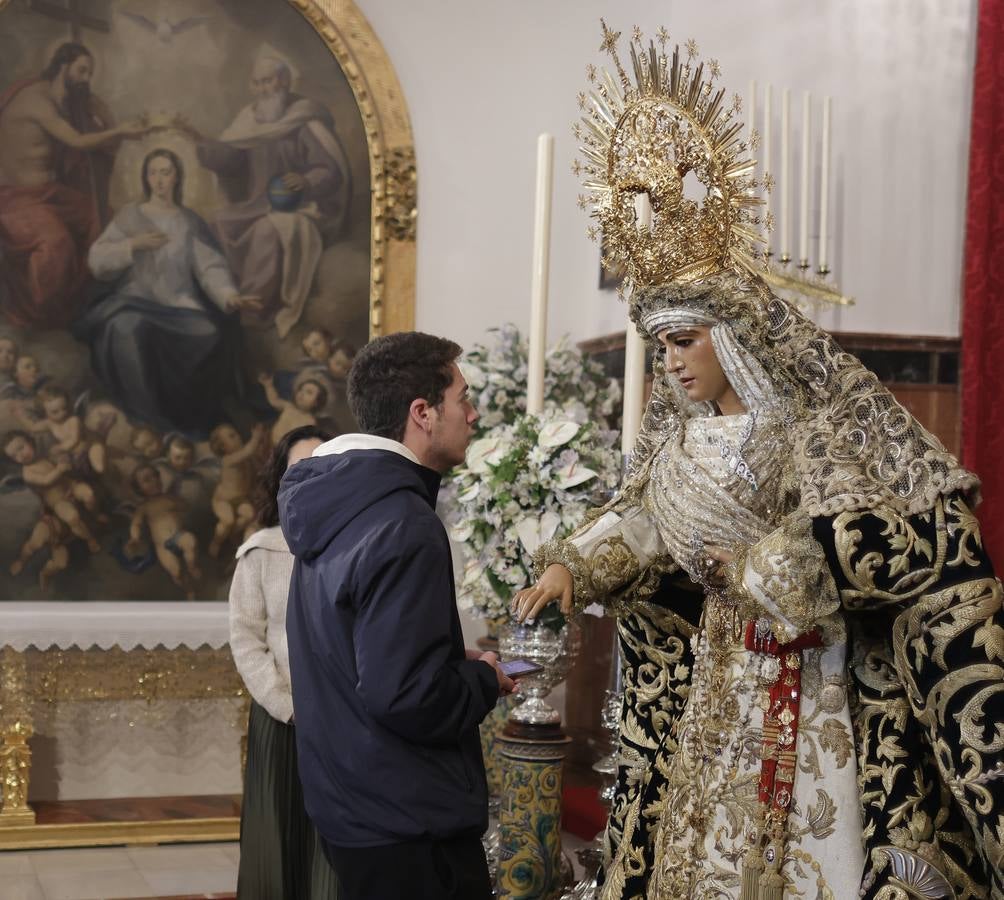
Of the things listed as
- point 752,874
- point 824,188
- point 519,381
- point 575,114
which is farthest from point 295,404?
point 752,874

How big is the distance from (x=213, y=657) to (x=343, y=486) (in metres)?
4.24

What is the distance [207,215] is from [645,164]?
414 cm

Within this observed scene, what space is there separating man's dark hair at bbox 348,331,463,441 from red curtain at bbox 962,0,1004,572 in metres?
3.06

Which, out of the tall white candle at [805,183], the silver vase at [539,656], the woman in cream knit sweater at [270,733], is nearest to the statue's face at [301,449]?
the woman in cream knit sweater at [270,733]

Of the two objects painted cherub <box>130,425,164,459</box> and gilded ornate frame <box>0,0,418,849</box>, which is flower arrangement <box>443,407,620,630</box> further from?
painted cherub <box>130,425,164,459</box>

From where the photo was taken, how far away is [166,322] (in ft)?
22.5

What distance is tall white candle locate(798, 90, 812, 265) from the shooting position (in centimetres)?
541

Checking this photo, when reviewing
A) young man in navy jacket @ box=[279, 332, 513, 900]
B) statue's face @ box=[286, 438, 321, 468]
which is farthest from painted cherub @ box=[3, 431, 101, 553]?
young man in navy jacket @ box=[279, 332, 513, 900]

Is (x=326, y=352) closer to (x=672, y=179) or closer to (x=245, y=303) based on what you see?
(x=245, y=303)

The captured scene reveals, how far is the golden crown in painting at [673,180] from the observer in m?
3.18

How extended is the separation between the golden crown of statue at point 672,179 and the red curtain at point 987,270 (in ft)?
7.57

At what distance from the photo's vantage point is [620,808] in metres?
3.52

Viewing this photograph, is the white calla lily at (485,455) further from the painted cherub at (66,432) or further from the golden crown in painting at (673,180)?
the painted cherub at (66,432)

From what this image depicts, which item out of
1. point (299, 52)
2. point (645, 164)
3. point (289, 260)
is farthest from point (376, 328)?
point (645, 164)
